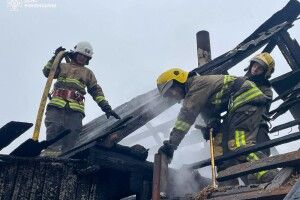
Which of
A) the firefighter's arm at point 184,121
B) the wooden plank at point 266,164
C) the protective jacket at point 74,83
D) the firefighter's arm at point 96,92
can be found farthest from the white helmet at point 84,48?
the wooden plank at point 266,164

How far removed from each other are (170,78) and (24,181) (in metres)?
2.43

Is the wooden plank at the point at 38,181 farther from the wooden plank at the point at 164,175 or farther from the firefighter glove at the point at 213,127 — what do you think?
the firefighter glove at the point at 213,127

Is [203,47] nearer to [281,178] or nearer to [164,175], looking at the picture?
[164,175]

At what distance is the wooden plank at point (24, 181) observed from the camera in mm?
4118

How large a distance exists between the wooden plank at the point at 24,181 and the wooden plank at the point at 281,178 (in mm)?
2637

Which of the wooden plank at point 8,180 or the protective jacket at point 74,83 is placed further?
the protective jacket at point 74,83

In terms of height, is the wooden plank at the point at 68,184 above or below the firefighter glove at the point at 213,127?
below

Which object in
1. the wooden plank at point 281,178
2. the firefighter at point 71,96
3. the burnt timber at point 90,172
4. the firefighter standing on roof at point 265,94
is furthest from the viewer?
the firefighter at point 71,96

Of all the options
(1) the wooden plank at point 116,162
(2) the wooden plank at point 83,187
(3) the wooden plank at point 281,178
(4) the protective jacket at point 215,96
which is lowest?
(3) the wooden plank at point 281,178

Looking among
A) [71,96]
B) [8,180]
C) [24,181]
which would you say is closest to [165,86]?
[71,96]

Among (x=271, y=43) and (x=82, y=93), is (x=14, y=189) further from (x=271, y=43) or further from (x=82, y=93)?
(x=271, y=43)

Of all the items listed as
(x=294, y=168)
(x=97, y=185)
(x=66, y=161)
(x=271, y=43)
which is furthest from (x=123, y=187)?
(x=271, y=43)

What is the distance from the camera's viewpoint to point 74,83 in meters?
6.72

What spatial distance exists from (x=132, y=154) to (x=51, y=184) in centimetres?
106
